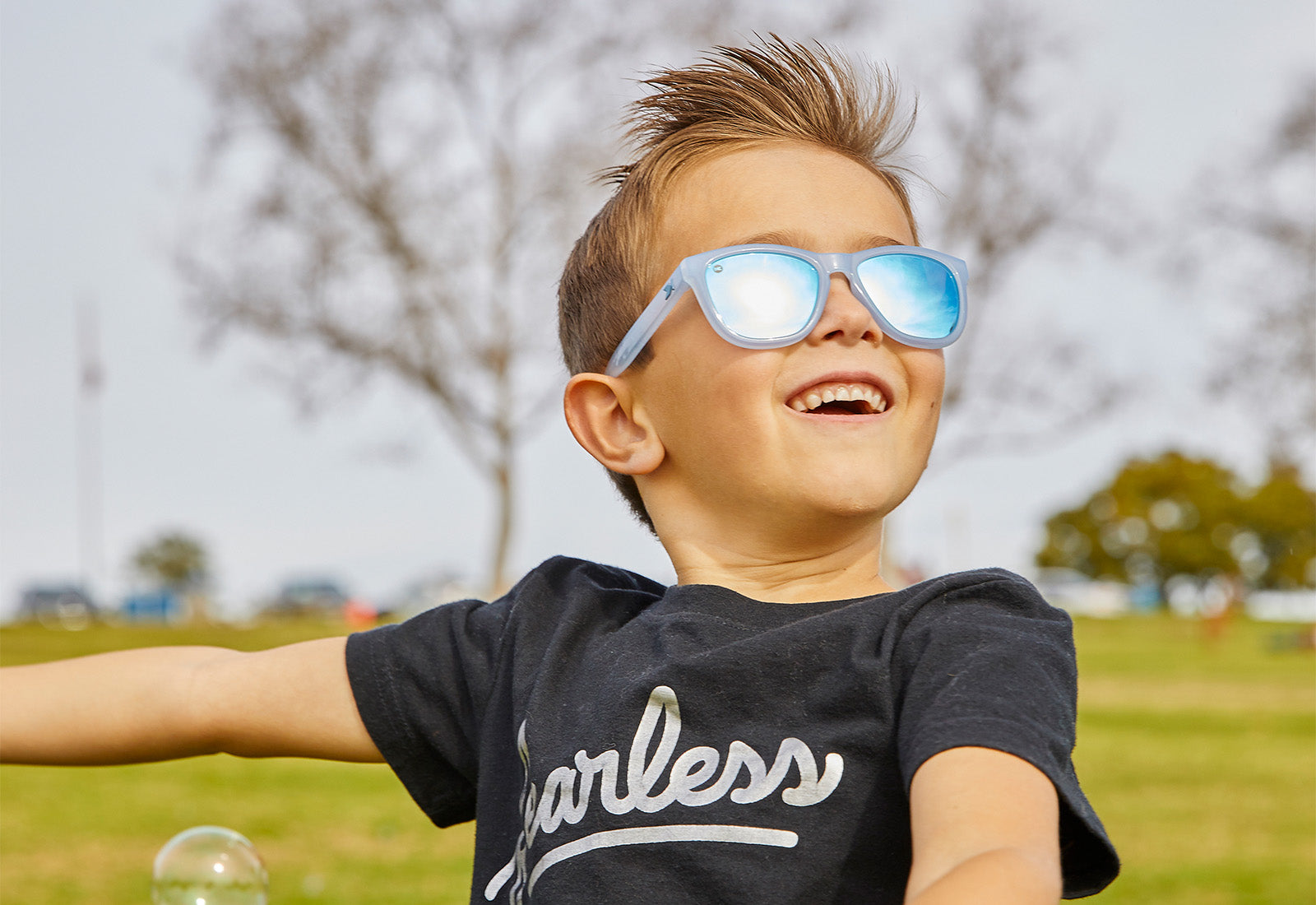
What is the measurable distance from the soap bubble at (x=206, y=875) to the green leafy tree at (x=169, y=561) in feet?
175

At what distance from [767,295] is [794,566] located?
352 millimetres

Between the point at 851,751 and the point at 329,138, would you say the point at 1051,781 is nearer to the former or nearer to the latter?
the point at 851,751

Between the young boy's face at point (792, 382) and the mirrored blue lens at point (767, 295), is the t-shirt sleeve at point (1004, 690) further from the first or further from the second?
the mirrored blue lens at point (767, 295)

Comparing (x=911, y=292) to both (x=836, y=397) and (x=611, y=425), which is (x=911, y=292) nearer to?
(x=836, y=397)

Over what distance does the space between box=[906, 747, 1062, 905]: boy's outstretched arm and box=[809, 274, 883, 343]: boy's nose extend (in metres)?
0.61

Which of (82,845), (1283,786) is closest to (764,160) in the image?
(82,845)

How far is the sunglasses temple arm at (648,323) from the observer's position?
1.79 metres

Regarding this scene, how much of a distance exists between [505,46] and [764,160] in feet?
49.1

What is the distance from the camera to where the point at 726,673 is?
150 cm

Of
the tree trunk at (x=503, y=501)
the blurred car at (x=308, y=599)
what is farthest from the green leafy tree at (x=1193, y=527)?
the tree trunk at (x=503, y=501)

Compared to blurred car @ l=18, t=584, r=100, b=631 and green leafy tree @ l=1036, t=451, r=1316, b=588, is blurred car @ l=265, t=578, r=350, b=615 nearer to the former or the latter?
blurred car @ l=18, t=584, r=100, b=631

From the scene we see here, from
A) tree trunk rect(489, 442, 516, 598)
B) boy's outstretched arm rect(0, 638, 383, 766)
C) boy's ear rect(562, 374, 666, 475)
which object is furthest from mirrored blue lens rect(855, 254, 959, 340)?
tree trunk rect(489, 442, 516, 598)

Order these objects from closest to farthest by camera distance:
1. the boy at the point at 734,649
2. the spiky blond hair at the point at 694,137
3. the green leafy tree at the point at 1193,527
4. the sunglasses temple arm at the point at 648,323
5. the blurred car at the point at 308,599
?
the boy at the point at 734,649 < the sunglasses temple arm at the point at 648,323 < the spiky blond hair at the point at 694,137 < the blurred car at the point at 308,599 < the green leafy tree at the point at 1193,527

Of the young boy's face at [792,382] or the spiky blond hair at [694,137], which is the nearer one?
the young boy's face at [792,382]
